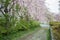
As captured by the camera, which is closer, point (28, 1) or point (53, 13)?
point (28, 1)

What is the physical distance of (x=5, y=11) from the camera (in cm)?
1920

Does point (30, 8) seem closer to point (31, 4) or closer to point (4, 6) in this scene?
point (31, 4)

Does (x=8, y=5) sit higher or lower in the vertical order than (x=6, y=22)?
higher

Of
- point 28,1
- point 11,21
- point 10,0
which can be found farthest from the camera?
point 28,1

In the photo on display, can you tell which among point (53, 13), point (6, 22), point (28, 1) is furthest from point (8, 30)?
point (53, 13)

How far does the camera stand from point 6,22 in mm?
19297

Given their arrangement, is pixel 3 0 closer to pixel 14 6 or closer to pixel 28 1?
pixel 14 6

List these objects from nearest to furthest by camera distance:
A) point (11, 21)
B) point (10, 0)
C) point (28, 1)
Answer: point (10, 0) → point (11, 21) → point (28, 1)

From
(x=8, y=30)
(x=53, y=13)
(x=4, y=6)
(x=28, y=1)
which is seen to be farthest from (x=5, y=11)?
(x=53, y=13)

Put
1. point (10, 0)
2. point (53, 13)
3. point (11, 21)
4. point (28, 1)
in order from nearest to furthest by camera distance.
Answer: point (10, 0), point (11, 21), point (28, 1), point (53, 13)

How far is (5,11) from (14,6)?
5.03 ft

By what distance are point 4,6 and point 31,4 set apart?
36.2 feet

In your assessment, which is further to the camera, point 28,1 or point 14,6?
point 28,1

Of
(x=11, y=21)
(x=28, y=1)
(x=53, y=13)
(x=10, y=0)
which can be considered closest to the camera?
(x=10, y=0)
